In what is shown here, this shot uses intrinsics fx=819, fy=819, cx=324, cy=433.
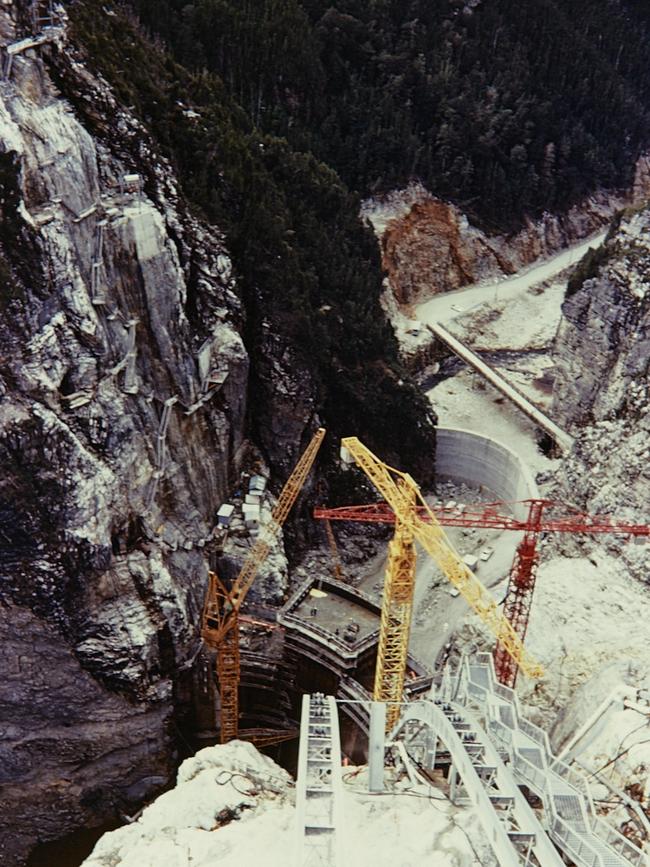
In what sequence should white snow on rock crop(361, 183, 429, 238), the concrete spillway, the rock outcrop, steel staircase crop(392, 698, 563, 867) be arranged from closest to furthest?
steel staircase crop(392, 698, 563, 867)
the rock outcrop
the concrete spillway
white snow on rock crop(361, 183, 429, 238)

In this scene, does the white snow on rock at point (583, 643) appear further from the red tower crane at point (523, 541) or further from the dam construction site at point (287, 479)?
the red tower crane at point (523, 541)

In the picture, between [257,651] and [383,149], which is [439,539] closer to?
[257,651]

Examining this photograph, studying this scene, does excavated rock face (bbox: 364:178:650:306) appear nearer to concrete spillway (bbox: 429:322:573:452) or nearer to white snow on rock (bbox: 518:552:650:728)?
concrete spillway (bbox: 429:322:573:452)

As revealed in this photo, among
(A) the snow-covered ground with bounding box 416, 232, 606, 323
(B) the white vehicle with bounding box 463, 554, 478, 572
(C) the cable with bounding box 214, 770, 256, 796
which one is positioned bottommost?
(C) the cable with bounding box 214, 770, 256, 796

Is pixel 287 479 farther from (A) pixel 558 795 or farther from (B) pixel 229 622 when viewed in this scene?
(A) pixel 558 795

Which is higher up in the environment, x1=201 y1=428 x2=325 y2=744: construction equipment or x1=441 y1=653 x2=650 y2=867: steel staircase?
x1=201 y1=428 x2=325 y2=744: construction equipment

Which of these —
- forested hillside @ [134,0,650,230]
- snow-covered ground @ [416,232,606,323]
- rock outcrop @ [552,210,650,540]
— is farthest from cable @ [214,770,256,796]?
snow-covered ground @ [416,232,606,323]

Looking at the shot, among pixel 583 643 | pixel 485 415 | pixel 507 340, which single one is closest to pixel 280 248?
pixel 485 415
